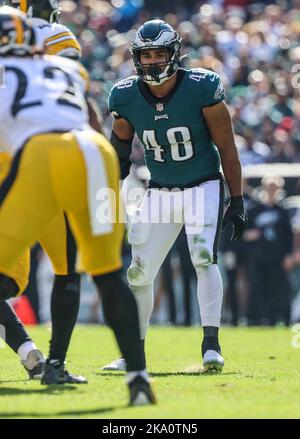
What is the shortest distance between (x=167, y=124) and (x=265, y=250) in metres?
5.58

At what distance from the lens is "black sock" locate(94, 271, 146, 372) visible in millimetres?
4934

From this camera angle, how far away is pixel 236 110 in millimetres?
13953

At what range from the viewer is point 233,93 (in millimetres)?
14523

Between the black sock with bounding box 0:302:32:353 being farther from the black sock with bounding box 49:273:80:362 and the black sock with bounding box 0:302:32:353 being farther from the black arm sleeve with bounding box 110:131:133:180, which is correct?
the black arm sleeve with bounding box 110:131:133:180

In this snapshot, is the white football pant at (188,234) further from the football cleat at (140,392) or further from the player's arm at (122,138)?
the football cleat at (140,392)

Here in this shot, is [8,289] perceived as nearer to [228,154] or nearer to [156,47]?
[228,154]

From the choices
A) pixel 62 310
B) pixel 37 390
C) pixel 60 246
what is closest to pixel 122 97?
pixel 60 246

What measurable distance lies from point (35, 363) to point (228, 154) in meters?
1.79

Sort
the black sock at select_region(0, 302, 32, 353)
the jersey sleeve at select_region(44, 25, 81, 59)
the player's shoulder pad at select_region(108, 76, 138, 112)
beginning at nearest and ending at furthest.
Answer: the jersey sleeve at select_region(44, 25, 81, 59) → the black sock at select_region(0, 302, 32, 353) → the player's shoulder pad at select_region(108, 76, 138, 112)

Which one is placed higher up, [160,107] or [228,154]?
[160,107]

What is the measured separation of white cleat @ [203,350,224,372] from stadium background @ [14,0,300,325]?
17.9 ft

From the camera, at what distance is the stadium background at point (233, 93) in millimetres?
12516

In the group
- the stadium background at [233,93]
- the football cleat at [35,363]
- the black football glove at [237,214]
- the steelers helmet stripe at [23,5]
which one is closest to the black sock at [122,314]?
the football cleat at [35,363]

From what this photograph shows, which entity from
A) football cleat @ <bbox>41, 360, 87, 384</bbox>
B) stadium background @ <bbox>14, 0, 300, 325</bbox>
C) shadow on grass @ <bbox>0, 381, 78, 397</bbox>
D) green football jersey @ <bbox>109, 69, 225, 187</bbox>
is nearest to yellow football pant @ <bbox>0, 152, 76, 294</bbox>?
football cleat @ <bbox>41, 360, 87, 384</bbox>
